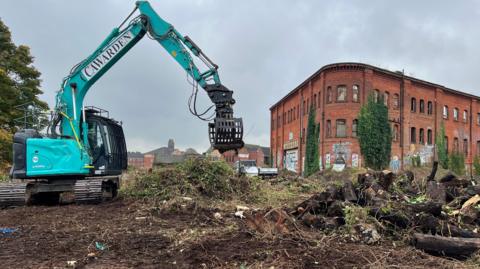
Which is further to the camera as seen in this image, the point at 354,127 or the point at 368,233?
the point at 354,127

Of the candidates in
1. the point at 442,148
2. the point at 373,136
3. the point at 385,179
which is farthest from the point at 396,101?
the point at 385,179

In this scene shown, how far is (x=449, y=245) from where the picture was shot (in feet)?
17.8

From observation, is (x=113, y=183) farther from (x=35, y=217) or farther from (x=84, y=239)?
(x=84, y=239)

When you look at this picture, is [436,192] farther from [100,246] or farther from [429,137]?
[429,137]

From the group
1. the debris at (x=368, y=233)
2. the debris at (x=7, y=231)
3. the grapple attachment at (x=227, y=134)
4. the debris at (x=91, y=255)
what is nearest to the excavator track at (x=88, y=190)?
the debris at (x=7, y=231)

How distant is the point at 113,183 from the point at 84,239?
15.9ft

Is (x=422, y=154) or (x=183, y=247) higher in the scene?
(x=422, y=154)

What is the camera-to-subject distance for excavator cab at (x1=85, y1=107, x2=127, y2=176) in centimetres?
1066

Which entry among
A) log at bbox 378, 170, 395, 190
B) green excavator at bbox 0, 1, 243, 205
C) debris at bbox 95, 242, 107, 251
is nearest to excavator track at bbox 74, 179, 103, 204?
green excavator at bbox 0, 1, 243, 205

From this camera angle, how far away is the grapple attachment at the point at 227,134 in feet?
28.9

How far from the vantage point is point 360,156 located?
32.3 m

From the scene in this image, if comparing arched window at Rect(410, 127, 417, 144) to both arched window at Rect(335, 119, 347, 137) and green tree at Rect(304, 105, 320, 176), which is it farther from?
green tree at Rect(304, 105, 320, 176)

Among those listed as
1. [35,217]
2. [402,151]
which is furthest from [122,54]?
[402,151]

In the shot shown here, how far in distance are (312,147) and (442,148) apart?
46.7 feet
